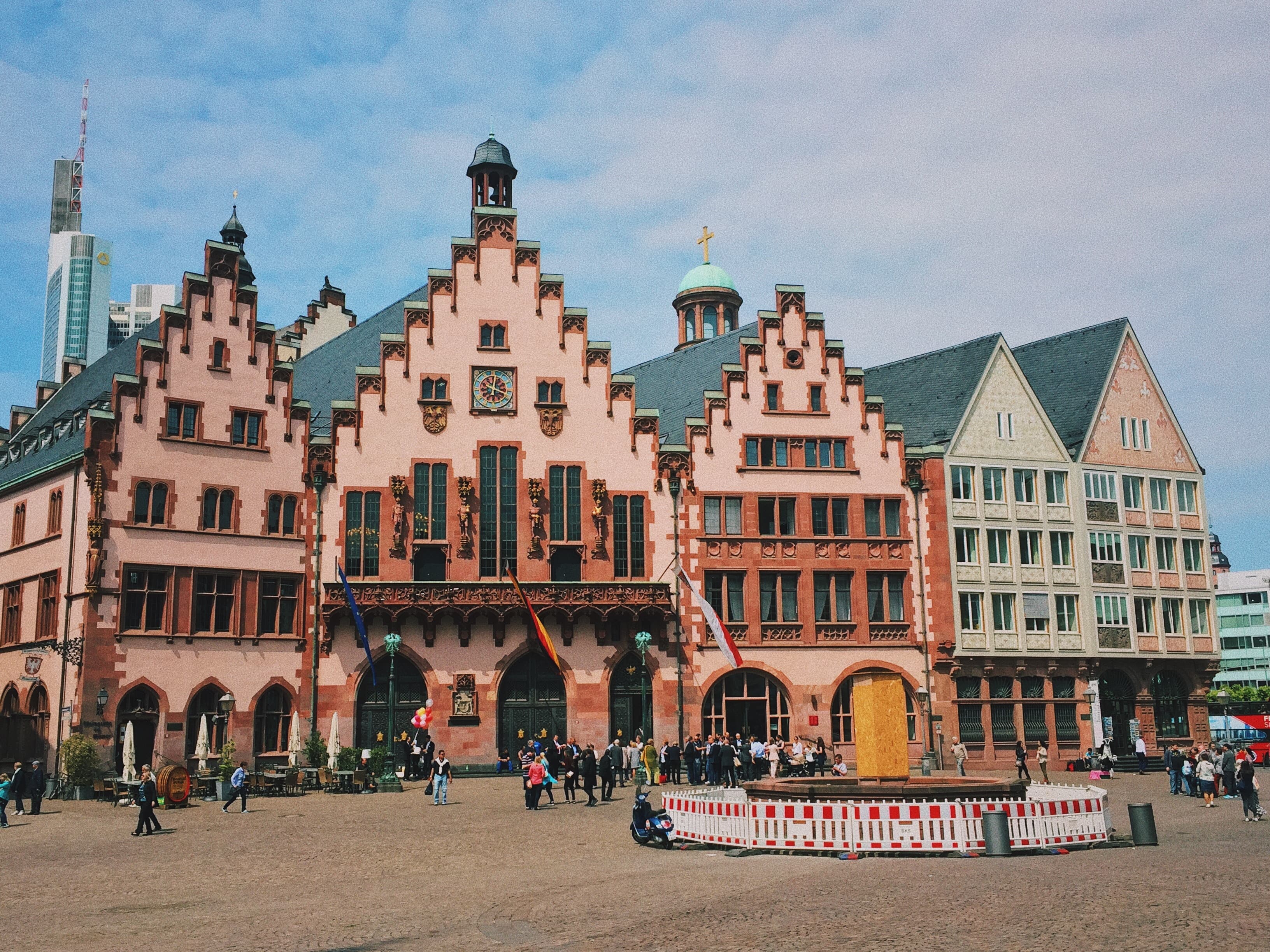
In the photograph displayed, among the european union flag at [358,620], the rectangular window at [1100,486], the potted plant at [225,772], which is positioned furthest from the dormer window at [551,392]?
the rectangular window at [1100,486]

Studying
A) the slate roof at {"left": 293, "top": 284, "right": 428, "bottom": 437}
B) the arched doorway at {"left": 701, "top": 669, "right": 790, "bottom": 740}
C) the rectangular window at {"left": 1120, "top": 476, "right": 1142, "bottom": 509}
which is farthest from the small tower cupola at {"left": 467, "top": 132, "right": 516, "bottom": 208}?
the rectangular window at {"left": 1120, "top": 476, "right": 1142, "bottom": 509}

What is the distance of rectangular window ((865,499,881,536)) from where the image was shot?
186 feet

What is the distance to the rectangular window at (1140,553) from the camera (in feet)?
201

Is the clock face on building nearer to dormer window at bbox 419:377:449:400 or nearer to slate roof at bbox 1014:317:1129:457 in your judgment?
dormer window at bbox 419:377:449:400

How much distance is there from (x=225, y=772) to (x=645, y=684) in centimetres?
1702

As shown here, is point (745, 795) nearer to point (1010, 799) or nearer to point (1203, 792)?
point (1010, 799)

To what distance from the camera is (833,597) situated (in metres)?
55.7

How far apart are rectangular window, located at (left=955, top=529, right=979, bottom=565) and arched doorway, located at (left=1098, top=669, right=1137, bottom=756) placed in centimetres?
853

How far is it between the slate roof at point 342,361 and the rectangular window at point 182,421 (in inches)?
242

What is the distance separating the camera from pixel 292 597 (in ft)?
168

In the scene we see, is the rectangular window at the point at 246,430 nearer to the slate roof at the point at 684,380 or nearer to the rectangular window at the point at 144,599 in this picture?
the rectangular window at the point at 144,599

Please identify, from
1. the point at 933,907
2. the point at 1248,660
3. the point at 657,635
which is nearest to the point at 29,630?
the point at 657,635

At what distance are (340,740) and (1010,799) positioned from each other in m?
29.4

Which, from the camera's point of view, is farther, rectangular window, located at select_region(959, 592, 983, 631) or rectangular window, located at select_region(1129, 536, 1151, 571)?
rectangular window, located at select_region(1129, 536, 1151, 571)
